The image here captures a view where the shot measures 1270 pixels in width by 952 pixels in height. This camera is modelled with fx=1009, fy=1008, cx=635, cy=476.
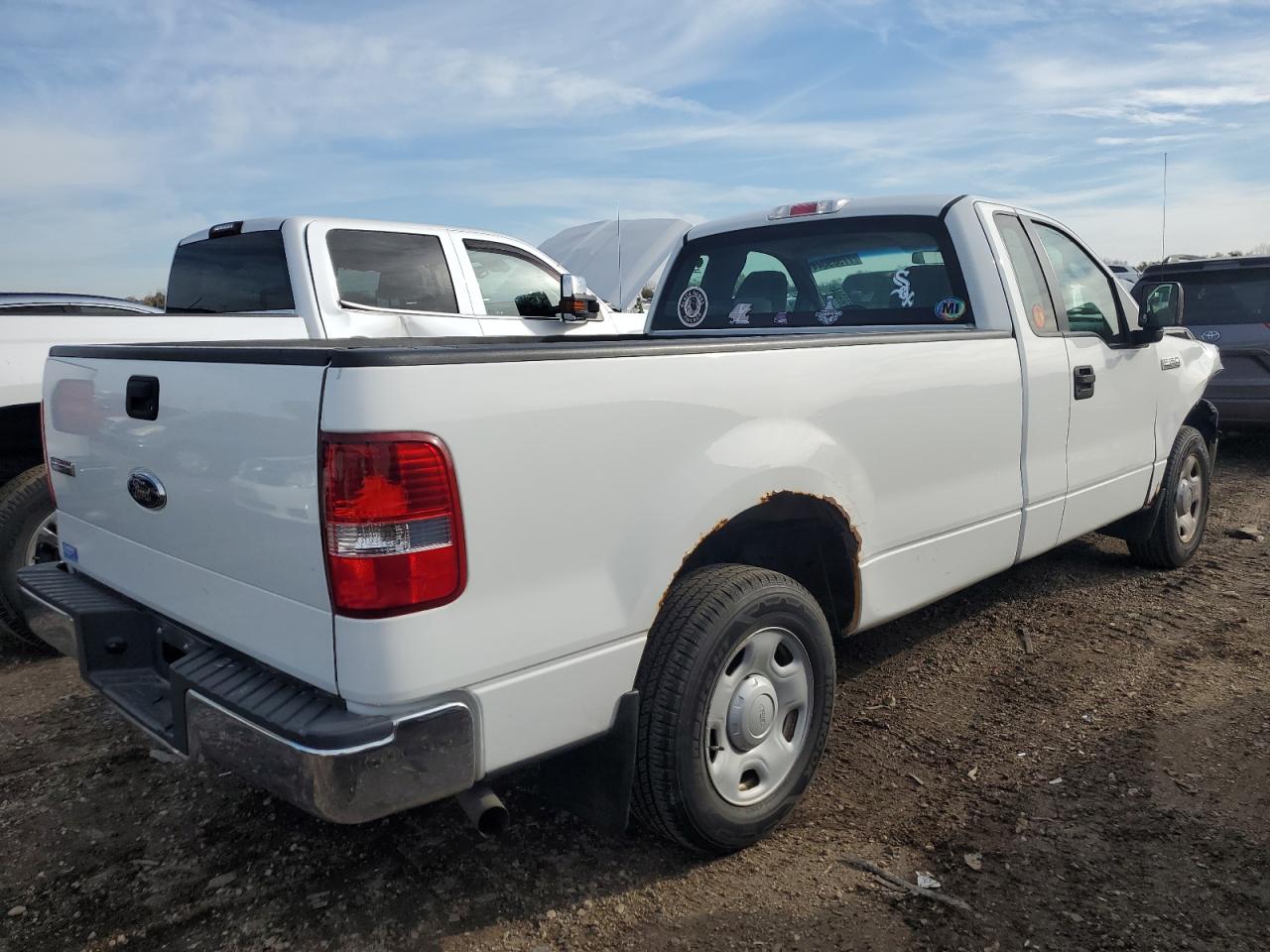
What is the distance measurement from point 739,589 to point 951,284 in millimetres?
1957

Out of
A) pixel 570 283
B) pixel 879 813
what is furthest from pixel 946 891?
pixel 570 283

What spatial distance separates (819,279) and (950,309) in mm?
621

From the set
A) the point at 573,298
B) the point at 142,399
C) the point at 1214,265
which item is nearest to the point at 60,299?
the point at 573,298

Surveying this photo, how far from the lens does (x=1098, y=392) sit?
4301 millimetres

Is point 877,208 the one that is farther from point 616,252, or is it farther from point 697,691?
point 616,252

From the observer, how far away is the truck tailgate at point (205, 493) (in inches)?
81.0

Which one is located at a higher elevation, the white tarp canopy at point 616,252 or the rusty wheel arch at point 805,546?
the white tarp canopy at point 616,252

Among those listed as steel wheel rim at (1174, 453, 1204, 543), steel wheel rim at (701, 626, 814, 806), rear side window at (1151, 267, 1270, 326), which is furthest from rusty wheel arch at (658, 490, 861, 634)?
rear side window at (1151, 267, 1270, 326)

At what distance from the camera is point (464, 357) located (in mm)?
2039

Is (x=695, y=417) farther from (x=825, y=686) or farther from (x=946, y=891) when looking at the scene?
(x=946, y=891)

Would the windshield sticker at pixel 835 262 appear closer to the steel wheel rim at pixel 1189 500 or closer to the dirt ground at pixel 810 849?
the dirt ground at pixel 810 849

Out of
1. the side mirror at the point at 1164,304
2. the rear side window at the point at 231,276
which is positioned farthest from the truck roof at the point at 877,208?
the rear side window at the point at 231,276

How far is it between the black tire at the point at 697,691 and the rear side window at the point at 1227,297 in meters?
7.36

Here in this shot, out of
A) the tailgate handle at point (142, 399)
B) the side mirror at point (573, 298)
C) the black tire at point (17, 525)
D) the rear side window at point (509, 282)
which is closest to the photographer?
the tailgate handle at point (142, 399)
